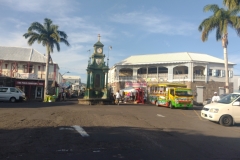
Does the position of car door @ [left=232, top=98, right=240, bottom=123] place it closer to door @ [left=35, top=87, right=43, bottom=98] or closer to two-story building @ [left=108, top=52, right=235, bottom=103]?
two-story building @ [left=108, top=52, right=235, bottom=103]

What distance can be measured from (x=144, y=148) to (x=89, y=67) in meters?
20.8

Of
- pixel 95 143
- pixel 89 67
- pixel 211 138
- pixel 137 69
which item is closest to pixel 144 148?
pixel 95 143

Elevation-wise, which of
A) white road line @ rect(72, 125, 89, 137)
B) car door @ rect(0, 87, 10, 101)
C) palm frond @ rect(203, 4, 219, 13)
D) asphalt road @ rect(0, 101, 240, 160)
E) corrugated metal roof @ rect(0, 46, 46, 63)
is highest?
palm frond @ rect(203, 4, 219, 13)

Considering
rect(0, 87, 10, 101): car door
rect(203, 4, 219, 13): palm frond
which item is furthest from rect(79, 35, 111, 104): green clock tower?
rect(203, 4, 219, 13): palm frond

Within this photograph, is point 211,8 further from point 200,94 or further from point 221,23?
point 200,94

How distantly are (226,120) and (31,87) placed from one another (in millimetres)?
32812

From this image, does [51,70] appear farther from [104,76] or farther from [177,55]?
[177,55]

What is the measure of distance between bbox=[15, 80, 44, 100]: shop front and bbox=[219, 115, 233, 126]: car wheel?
105 ft

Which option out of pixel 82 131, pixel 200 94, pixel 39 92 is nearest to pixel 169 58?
pixel 200 94

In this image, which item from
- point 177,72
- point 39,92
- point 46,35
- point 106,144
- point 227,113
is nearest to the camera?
point 106,144

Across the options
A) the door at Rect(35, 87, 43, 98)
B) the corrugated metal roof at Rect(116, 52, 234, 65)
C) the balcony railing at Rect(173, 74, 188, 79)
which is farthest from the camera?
the corrugated metal roof at Rect(116, 52, 234, 65)

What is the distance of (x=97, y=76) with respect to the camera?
27266 mm

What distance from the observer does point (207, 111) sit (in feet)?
42.9

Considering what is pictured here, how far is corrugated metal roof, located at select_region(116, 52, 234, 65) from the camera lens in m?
39.9
